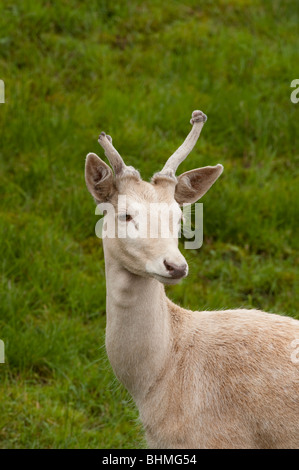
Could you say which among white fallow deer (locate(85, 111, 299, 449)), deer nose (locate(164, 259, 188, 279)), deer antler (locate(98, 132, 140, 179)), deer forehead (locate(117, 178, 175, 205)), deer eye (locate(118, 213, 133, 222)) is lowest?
white fallow deer (locate(85, 111, 299, 449))

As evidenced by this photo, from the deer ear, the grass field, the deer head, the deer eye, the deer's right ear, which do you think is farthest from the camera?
the grass field

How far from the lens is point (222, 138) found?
8914mm

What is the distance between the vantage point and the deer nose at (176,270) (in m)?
4.16

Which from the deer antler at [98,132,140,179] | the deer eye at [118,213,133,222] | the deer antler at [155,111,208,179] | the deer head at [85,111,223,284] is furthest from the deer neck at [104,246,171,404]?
the deer antler at [155,111,208,179]

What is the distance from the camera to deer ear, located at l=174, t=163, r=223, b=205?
4992mm

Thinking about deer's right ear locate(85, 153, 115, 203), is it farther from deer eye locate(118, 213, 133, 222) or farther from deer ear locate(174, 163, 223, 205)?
deer ear locate(174, 163, 223, 205)

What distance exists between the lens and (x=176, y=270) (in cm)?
417

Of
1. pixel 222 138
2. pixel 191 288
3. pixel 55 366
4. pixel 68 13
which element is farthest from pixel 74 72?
pixel 55 366

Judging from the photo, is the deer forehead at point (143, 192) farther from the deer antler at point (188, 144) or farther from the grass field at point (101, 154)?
the grass field at point (101, 154)

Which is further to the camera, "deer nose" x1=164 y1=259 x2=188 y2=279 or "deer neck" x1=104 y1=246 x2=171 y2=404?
"deer neck" x1=104 y1=246 x2=171 y2=404

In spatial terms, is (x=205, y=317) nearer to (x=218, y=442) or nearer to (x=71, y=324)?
(x=218, y=442)

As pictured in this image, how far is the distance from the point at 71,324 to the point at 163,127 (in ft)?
8.79

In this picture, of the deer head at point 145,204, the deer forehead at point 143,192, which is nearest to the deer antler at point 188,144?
the deer head at point 145,204

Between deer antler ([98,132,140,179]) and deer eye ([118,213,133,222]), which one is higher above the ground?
deer antler ([98,132,140,179])
